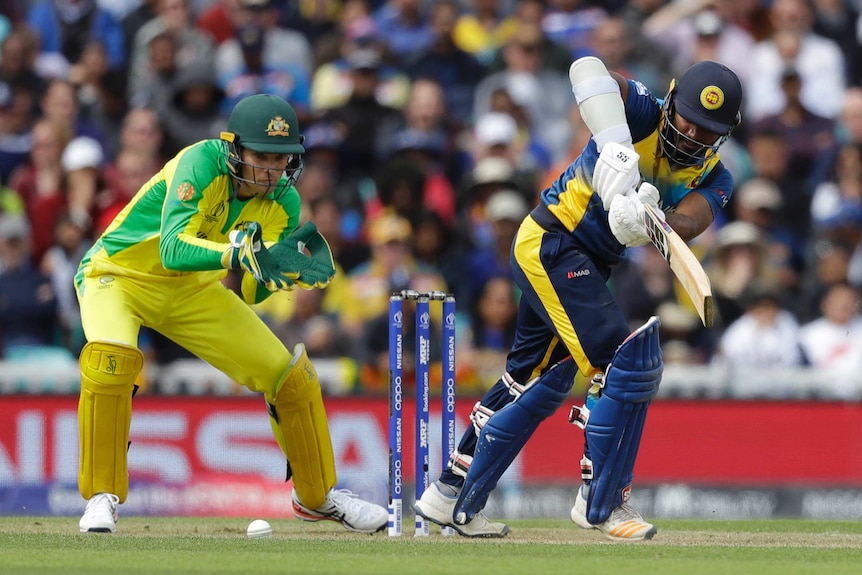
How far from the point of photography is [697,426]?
384 inches

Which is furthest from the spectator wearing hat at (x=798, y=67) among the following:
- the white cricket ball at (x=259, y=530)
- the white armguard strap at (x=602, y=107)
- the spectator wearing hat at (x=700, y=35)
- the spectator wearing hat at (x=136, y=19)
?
the white cricket ball at (x=259, y=530)

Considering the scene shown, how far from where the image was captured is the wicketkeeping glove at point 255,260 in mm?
6551

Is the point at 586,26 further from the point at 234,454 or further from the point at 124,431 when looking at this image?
the point at 124,431

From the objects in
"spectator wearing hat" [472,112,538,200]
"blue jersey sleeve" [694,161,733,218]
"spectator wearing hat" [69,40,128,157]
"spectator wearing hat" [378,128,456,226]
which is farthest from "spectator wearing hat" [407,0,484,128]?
"blue jersey sleeve" [694,161,733,218]

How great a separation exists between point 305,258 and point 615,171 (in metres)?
1.43

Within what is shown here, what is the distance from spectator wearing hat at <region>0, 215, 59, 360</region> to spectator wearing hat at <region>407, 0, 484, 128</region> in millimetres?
3658

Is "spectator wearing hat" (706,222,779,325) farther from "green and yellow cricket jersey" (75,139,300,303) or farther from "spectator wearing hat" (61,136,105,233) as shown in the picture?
"spectator wearing hat" (61,136,105,233)

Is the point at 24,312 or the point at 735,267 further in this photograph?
the point at 735,267

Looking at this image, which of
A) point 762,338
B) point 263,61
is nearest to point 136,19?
point 263,61

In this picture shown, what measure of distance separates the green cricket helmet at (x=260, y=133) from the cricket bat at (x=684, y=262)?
170 cm

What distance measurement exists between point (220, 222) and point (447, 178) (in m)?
4.87

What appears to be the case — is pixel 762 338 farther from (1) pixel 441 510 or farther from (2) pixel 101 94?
(2) pixel 101 94

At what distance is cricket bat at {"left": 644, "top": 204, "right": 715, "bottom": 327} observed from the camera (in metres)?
6.20

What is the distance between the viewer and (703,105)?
6469 mm
